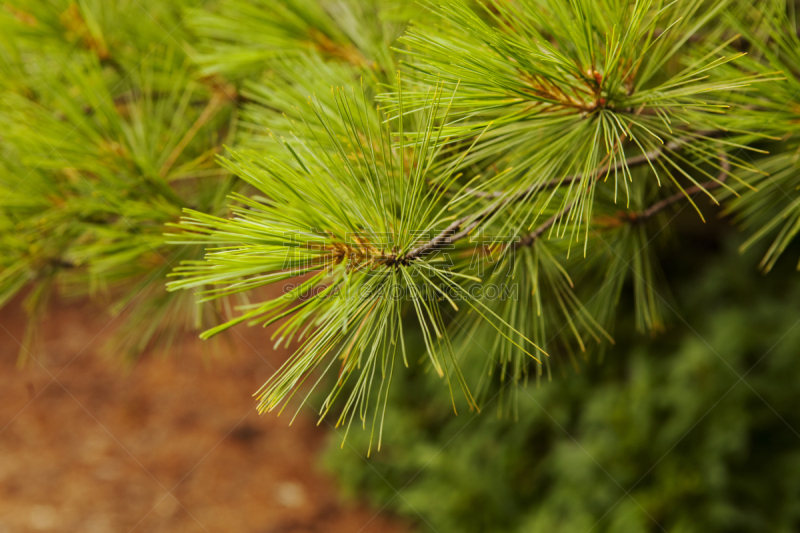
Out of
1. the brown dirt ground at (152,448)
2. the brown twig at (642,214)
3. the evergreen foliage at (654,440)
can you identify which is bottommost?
the brown dirt ground at (152,448)

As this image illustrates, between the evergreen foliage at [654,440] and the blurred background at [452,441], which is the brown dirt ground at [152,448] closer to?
the blurred background at [452,441]

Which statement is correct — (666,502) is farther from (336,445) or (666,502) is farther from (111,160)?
(111,160)

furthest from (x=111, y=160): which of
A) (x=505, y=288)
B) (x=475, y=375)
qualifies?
(x=475, y=375)

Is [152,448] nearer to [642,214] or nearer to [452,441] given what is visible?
[452,441]

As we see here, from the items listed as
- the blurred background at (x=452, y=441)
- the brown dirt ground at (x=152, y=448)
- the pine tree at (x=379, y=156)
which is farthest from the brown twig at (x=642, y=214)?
the brown dirt ground at (x=152, y=448)

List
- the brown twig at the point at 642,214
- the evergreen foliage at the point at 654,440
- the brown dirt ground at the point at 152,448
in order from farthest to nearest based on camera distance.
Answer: the brown dirt ground at the point at 152,448 < the evergreen foliage at the point at 654,440 < the brown twig at the point at 642,214

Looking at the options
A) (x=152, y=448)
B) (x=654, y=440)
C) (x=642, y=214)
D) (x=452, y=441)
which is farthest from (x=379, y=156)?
(x=152, y=448)
